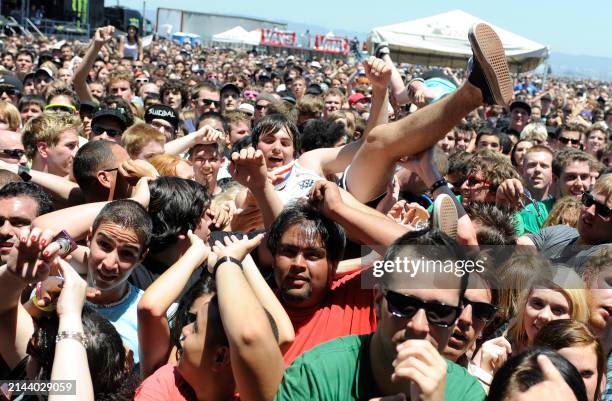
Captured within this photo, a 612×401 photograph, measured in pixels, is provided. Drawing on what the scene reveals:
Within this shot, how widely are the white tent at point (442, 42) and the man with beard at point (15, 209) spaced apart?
45.1 ft

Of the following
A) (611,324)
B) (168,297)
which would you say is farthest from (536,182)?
(168,297)

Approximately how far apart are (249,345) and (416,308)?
47cm

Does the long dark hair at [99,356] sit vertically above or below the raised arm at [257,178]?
below

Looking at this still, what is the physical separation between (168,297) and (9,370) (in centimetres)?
55

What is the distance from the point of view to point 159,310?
2.79 metres

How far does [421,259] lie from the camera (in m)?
2.33

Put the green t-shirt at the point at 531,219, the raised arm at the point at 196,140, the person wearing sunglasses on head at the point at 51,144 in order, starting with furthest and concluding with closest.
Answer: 1. the green t-shirt at the point at 531,219
2. the person wearing sunglasses on head at the point at 51,144
3. the raised arm at the point at 196,140

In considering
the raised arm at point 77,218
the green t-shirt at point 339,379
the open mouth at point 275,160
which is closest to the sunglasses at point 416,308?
the green t-shirt at point 339,379

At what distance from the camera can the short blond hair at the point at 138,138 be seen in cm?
525

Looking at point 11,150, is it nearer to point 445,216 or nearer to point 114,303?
point 114,303

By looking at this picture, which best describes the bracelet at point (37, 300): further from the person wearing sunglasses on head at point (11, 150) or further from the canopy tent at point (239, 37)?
the canopy tent at point (239, 37)

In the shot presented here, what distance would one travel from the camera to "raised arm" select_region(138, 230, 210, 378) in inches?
110

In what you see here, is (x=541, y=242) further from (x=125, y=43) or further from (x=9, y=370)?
(x=125, y=43)
